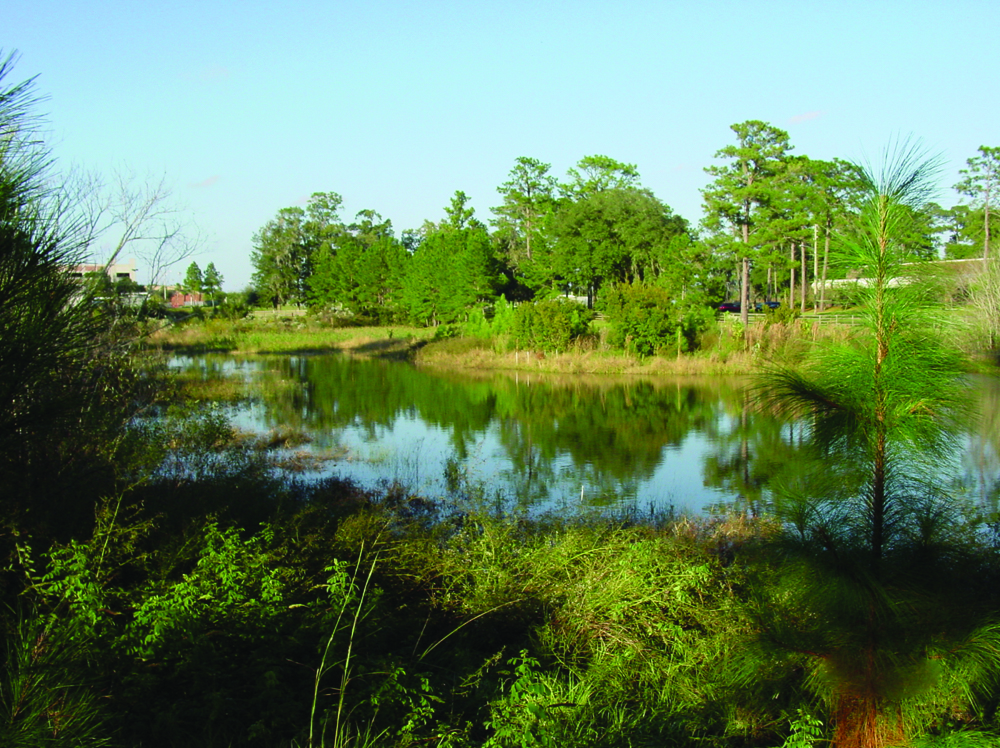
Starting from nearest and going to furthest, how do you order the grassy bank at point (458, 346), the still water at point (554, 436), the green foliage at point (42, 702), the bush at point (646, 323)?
1. the green foliage at point (42, 702)
2. the still water at point (554, 436)
3. the grassy bank at point (458, 346)
4. the bush at point (646, 323)

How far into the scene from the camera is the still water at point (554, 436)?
13102mm

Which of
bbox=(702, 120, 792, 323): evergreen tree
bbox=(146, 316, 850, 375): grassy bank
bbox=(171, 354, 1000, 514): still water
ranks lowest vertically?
bbox=(171, 354, 1000, 514): still water

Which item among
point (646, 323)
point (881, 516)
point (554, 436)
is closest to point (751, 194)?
point (646, 323)

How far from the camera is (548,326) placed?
36125 mm

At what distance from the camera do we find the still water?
43.0ft

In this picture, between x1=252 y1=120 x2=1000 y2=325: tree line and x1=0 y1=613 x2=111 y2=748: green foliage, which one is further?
x1=252 y1=120 x2=1000 y2=325: tree line

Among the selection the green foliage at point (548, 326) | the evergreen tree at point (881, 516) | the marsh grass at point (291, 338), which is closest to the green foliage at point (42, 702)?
the evergreen tree at point (881, 516)

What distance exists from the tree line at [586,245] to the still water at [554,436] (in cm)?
686

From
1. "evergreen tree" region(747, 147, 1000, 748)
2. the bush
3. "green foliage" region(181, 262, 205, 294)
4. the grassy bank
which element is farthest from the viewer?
"green foliage" region(181, 262, 205, 294)

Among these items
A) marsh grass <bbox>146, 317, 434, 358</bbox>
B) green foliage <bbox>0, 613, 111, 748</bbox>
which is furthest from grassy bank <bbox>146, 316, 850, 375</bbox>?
green foliage <bbox>0, 613, 111, 748</bbox>

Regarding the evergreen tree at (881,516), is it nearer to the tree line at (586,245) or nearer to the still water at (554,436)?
the still water at (554,436)

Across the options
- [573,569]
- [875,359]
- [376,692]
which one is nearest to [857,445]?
[875,359]

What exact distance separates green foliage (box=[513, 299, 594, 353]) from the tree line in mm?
2156

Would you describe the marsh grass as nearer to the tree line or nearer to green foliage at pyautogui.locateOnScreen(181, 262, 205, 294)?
the tree line
